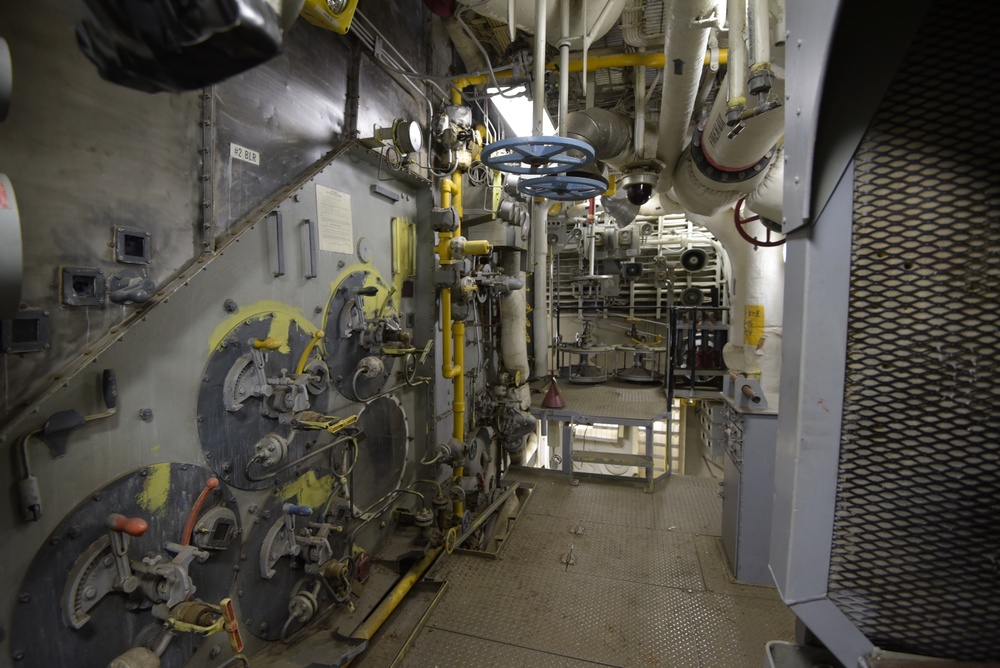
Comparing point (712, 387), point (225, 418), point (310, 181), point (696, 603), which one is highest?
point (310, 181)

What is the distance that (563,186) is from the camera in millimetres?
2885

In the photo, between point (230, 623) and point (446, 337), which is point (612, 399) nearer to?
point (446, 337)

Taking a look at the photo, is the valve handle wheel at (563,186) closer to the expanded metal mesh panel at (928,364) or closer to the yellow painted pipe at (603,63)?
the yellow painted pipe at (603,63)

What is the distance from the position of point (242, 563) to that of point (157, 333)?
1090mm

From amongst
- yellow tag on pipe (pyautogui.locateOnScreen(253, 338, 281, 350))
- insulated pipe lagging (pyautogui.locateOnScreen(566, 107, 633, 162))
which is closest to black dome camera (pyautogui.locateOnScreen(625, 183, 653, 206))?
insulated pipe lagging (pyautogui.locateOnScreen(566, 107, 633, 162))

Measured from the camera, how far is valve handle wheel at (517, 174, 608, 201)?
2678 mm

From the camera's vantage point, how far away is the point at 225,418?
176cm

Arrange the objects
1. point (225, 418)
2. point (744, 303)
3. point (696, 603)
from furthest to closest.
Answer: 1. point (744, 303)
2. point (696, 603)
3. point (225, 418)

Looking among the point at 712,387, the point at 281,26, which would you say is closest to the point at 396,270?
the point at 281,26

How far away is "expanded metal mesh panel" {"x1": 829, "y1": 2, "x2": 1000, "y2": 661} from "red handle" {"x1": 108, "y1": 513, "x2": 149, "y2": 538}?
1.75m

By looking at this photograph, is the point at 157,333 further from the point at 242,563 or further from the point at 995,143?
the point at 995,143

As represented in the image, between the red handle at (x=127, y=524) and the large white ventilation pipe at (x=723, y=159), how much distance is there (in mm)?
3119

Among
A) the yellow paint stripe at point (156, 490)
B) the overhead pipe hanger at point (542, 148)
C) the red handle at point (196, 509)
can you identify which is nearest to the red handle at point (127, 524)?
the yellow paint stripe at point (156, 490)

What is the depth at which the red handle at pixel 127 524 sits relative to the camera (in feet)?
4.10
